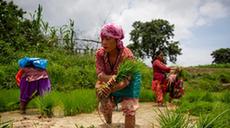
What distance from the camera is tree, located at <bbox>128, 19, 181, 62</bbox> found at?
5191cm

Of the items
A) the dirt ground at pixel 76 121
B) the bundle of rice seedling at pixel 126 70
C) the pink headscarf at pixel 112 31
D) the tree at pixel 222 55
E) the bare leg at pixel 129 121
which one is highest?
the tree at pixel 222 55

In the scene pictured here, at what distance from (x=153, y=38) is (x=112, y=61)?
48941mm

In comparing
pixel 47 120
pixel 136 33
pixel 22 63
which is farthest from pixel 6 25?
pixel 136 33

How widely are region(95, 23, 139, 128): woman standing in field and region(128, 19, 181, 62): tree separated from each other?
150ft

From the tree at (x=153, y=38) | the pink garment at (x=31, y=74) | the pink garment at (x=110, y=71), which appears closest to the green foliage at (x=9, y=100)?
the pink garment at (x=31, y=74)

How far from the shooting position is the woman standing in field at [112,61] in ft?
16.5

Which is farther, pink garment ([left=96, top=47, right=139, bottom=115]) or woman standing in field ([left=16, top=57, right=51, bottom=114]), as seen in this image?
woman standing in field ([left=16, top=57, right=51, bottom=114])

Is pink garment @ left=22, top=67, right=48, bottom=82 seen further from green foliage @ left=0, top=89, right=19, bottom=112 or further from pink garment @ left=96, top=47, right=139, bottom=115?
pink garment @ left=96, top=47, right=139, bottom=115

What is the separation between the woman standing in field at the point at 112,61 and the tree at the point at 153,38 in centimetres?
4561

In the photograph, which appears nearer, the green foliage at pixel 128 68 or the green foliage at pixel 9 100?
the green foliage at pixel 128 68

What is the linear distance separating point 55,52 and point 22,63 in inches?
260

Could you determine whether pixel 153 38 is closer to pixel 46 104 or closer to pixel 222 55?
pixel 222 55

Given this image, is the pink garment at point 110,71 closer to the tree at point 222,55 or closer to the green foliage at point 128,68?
the green foliage at point 128,68

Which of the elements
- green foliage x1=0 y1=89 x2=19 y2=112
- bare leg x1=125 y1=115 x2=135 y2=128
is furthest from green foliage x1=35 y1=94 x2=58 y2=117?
bare leg x1=125 y1=115 x2=135 y2=128
